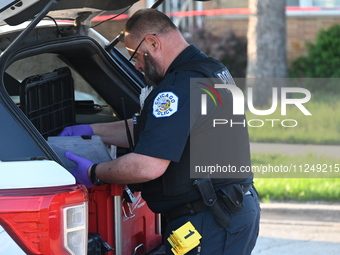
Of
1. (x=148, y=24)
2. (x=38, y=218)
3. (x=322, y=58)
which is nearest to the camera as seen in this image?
(x=38, y=218)

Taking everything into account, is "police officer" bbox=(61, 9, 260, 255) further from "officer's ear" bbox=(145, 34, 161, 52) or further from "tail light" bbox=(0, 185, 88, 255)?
"tail light" bbox=(0, 185, 88, 255)

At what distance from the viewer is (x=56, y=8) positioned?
10.7ft

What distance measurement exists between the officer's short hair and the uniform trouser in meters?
0.86

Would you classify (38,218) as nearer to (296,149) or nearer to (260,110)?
(296,149)

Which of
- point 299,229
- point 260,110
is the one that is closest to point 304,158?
point 299,229

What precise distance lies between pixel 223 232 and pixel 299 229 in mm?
3502

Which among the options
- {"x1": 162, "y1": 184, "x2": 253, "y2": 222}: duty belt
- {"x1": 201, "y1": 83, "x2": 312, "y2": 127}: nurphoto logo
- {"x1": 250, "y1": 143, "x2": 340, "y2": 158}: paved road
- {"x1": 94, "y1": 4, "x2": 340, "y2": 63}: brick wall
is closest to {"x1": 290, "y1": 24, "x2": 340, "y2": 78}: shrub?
{"x1": 201, "y1": 83, "x2": 312, "y2": 127}: nurphoto logo

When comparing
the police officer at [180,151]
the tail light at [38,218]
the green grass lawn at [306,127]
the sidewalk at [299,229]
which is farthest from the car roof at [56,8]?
the green grass lawn at [306,127]

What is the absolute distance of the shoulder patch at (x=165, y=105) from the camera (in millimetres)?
2885

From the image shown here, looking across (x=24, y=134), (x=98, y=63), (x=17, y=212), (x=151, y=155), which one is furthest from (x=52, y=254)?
(x=98, y=63)

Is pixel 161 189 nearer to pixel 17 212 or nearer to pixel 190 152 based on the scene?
pixel 190 152

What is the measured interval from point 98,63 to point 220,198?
122 cm

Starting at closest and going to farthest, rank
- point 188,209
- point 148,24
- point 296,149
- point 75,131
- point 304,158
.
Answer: point 188,209 < point 148,24 < point 75,131 < point 304,158 < point 296,149

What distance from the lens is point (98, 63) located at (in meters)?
3.83
